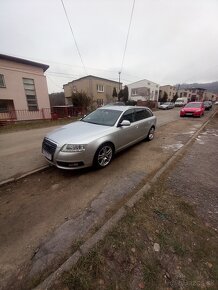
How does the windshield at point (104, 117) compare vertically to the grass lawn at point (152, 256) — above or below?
above

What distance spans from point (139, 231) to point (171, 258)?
20.0 inches

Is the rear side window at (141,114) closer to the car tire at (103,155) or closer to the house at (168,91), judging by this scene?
the car tire at (103,155)

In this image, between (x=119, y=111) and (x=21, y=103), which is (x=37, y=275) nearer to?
(x=119, y=111)

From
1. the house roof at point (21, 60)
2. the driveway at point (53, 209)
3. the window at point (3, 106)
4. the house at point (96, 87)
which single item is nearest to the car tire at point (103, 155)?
the driveway at point (53, 209)

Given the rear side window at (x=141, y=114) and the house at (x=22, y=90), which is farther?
the house at (x=22, y=90)

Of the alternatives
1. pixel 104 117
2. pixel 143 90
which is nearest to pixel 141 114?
pixel 104 117

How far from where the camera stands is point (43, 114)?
625 inches

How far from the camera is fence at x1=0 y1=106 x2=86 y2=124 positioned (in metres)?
13.6

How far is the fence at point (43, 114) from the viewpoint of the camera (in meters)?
13.6

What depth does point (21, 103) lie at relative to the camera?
47.7 ft

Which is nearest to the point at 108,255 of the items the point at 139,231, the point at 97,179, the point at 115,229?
the point at 115,229

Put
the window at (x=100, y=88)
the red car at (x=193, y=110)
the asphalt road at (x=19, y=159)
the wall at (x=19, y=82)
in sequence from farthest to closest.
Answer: the window at (x=100, y=88)
the red car at (x=193, y=110)
the wall at (x=19, y=82)
the asphalt road at (x=19, y=159)

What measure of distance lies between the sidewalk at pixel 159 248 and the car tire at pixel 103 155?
4.92 feet

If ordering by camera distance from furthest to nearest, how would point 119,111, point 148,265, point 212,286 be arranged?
point 119,111 < point 148,265 < point 212,286
